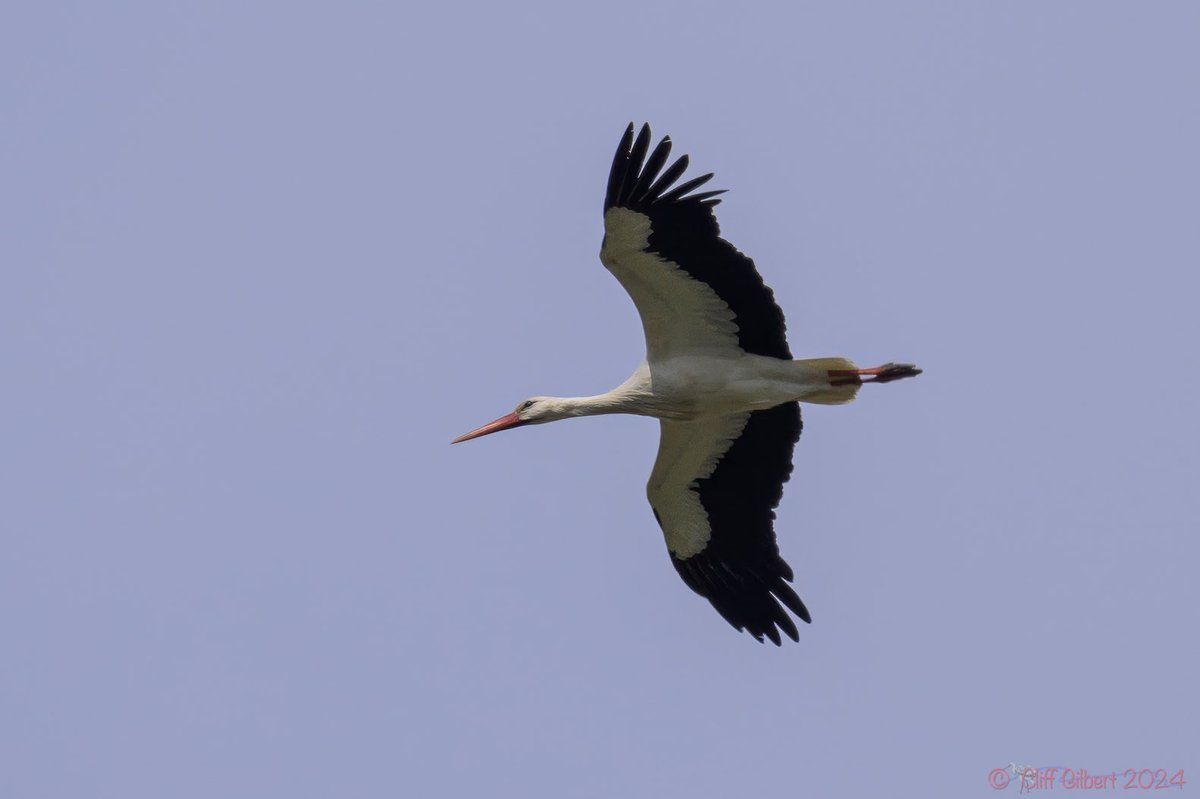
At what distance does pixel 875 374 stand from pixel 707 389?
1128 mm

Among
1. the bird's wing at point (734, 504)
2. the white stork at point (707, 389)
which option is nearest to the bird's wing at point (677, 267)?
the white stork at point (707, 389)

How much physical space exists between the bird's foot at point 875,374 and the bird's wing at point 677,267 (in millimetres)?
393

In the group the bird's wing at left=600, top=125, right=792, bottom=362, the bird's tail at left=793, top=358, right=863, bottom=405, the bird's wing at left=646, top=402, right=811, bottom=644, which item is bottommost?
the bird's wing at left=646, top=402, right=811, bottom=644

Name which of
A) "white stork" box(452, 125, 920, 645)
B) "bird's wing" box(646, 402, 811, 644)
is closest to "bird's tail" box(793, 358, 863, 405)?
"white stork" box(452, 125, 920, 645)

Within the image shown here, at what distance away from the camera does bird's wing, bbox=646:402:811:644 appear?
11359 millimetres

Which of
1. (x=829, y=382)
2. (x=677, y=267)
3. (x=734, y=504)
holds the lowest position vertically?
(x=734, y=504)

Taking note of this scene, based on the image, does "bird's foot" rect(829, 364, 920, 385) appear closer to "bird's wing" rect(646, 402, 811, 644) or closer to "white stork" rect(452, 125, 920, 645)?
"white stork" rect(452, 125, 920, 645)

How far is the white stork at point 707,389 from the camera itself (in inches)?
396

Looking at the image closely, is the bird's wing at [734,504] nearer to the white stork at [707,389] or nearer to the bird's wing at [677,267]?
the white stork at [707,389]

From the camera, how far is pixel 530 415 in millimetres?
11516

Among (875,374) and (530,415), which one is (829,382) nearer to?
(875,374)

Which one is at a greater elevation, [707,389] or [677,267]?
[677,267]

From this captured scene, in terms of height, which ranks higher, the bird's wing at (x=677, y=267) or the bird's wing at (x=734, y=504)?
the bird's wing at (x=677, y=267)

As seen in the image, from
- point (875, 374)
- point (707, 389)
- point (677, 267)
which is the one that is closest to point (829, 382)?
point (875, 374)
